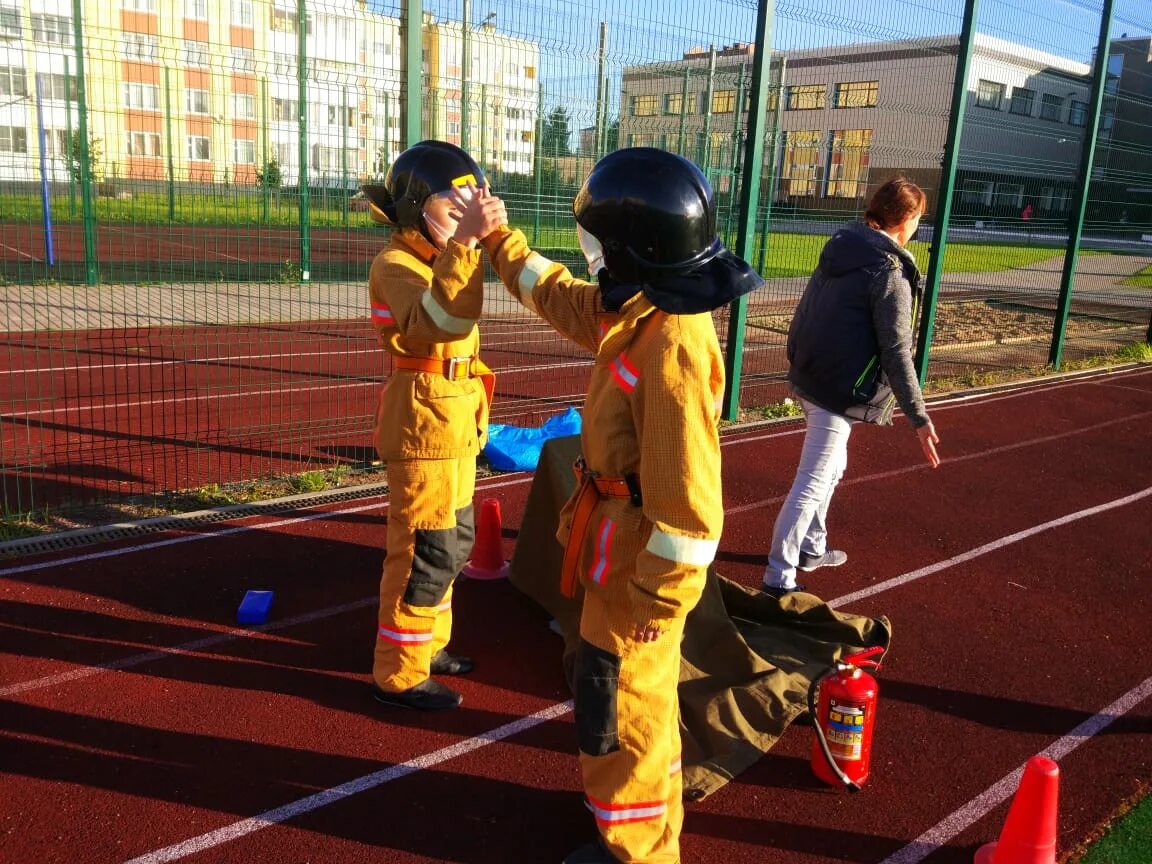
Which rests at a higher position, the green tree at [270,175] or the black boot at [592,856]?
the green tree at [270,175]

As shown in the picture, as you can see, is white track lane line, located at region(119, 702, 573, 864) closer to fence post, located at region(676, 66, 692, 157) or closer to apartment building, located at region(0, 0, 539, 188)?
apartment building, located at region(0, 0, 539, 188)

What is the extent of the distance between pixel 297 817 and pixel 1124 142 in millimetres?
16747

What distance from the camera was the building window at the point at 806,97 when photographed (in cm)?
1057

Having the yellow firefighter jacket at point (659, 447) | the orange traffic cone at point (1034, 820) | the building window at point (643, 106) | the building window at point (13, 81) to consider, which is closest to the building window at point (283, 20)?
the building window at point (13, 81)

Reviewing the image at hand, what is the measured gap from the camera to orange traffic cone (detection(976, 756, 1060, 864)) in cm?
301

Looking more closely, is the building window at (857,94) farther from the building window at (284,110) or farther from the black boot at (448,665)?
the black boot at (448,665)

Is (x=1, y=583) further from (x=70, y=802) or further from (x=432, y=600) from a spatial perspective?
(x=432, y=600)

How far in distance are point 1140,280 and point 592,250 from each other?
93.6 feet

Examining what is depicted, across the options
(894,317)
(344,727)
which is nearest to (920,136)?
(894,317)

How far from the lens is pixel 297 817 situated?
3.43 metres

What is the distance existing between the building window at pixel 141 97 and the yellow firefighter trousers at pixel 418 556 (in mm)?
6720

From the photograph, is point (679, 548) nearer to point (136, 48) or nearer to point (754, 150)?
point (754, 150)

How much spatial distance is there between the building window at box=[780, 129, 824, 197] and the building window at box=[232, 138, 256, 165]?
215 inches

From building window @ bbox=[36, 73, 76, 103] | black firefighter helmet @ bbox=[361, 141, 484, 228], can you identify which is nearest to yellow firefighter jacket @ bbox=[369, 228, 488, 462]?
black firefighter helmet @ bbox=[361, 141, 484, 228]
